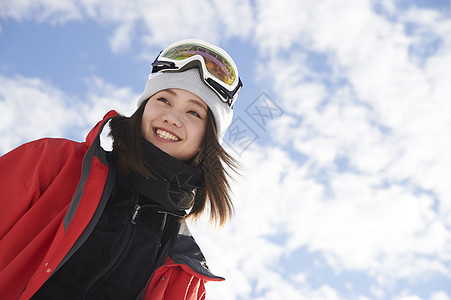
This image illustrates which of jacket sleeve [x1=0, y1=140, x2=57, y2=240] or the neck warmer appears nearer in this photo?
jacket sleeve [x1=0, y1=140, x2=57, y2=240]

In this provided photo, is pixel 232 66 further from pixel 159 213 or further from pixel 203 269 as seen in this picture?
pixel 203 269

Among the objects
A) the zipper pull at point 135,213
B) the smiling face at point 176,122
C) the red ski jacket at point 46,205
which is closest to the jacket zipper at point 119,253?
the zipper pull at point 135,213

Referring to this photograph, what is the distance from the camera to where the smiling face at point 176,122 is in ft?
9.68

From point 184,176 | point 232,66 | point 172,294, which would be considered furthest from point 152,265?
point 232,66

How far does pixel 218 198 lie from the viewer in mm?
3326

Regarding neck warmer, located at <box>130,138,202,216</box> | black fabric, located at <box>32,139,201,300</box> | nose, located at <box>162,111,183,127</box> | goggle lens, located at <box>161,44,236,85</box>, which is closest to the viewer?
black fabric, located at <box>32,139,201,300</box>

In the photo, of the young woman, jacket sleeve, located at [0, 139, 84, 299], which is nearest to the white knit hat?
the young woman

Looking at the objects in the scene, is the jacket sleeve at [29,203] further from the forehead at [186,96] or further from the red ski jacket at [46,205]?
the forehead at [186,96]

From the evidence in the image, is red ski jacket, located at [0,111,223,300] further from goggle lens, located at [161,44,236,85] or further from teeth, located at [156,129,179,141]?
goggle lens, located at [161,44,236,85]

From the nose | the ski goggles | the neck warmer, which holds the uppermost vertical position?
the ski goggles

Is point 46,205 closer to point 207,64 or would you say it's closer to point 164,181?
point 164,181

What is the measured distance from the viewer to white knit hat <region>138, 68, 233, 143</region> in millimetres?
3264

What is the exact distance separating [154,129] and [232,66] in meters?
1.45

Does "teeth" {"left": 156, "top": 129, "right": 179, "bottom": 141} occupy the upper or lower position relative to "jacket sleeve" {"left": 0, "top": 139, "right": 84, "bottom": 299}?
upper
